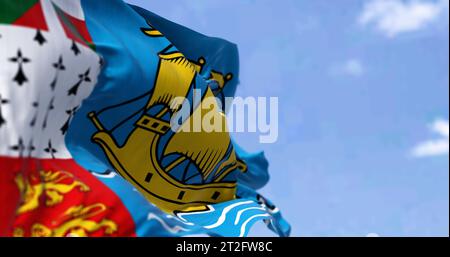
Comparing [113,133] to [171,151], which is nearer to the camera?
[113,133]

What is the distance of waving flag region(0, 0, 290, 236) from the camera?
805cm

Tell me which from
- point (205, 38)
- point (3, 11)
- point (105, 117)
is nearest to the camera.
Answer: point (3, 11)

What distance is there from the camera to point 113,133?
422 inches

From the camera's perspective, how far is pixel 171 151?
1176 cm

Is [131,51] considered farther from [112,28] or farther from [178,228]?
[178,228]

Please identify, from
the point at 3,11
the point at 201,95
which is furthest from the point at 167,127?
the point at 3,11

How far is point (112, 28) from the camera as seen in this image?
1153 cm

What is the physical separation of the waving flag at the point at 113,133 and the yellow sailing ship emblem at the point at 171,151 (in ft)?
0.07

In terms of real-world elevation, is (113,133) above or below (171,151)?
below

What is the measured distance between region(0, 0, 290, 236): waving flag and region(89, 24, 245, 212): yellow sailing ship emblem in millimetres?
21

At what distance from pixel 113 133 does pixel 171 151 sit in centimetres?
139

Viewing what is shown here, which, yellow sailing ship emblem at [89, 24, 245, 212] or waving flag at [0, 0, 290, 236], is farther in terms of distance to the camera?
yellow sailing ship emblem at [89, 24, 245, 212]

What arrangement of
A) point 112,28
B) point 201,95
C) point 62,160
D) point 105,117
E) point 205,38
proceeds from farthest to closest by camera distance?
point 205,38, point 201,95, point 112,28, point 105,117, point 62,160

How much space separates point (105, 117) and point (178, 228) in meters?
2.46
